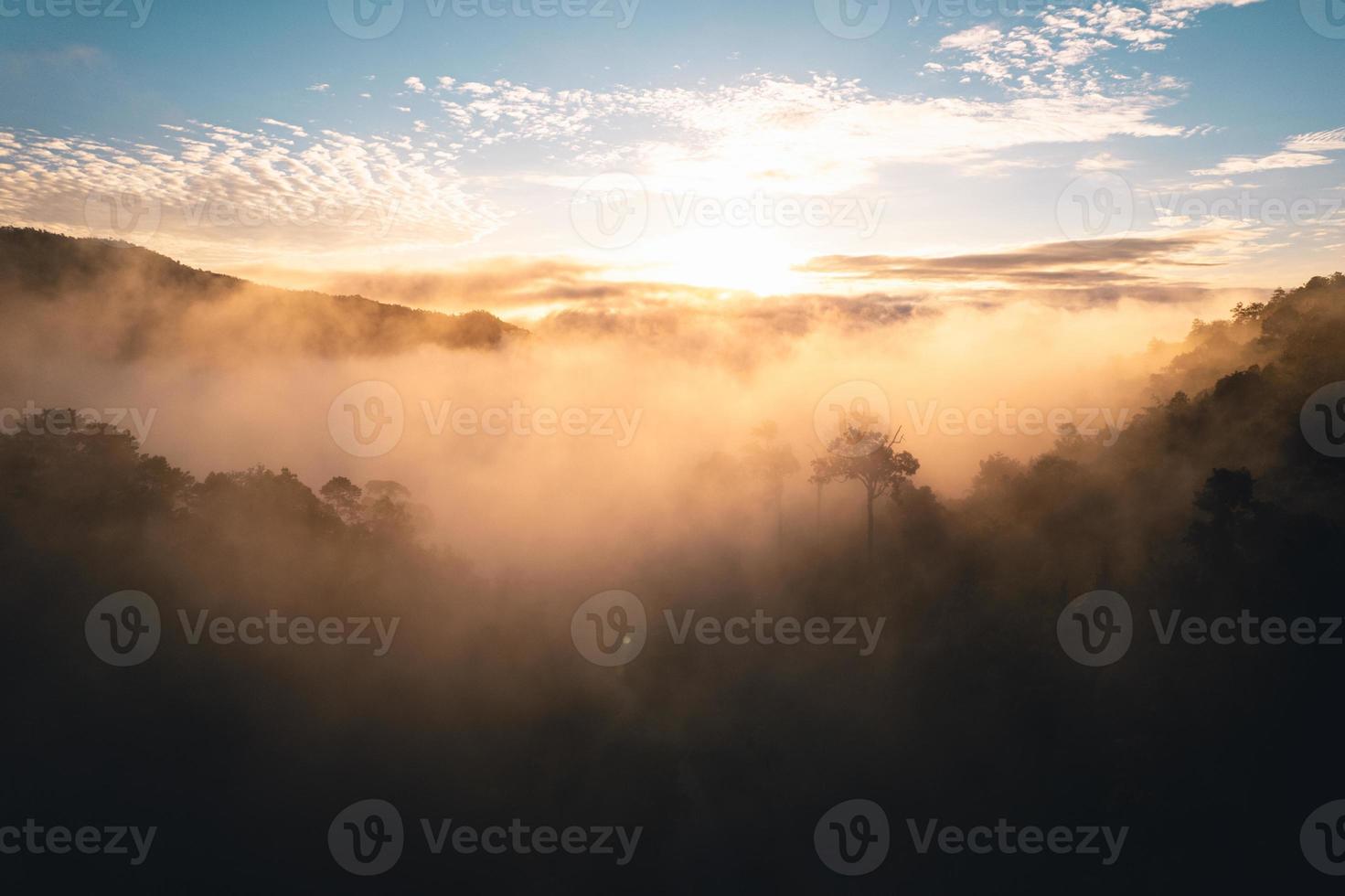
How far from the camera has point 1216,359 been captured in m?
79.1

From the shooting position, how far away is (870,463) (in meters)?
85.0

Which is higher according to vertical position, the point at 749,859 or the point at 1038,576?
the point at 1038,576

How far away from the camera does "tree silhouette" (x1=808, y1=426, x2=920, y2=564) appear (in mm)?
84438

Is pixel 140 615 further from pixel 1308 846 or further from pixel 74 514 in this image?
pixel 1308 846

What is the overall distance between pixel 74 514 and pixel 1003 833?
2607 inches

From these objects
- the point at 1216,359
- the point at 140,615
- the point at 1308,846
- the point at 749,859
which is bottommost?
the point at 749,859

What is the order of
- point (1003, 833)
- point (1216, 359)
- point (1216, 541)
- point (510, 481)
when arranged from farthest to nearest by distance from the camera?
point (510, 481) < point (1216, 359) < point (1216, 541) < point (1003, 833)

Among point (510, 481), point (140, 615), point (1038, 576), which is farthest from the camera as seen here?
point (510, 481)

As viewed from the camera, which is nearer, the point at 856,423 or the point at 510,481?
the point at 856,423

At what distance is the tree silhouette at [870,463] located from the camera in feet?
277

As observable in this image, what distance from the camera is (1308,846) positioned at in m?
33.7

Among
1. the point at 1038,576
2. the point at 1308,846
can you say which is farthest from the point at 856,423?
the point at 1308,846

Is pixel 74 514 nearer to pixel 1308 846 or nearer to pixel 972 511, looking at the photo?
pixel 1308 846

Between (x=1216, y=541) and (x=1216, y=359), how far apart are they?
1705 inches
